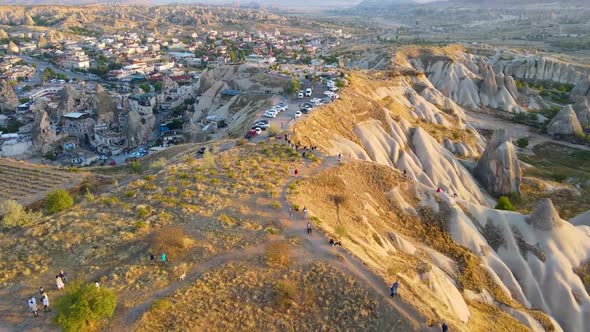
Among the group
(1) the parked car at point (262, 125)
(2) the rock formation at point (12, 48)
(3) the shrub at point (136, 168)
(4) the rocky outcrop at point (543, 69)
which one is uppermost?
(1) the parked car at point (262, 125)

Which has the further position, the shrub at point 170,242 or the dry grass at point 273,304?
the shrub at point 170,242

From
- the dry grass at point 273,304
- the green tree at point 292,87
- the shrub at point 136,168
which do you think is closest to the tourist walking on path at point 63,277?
the dry grass at point 273,304

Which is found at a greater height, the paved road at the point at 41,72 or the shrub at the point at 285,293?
the shrub at the point at 285,293

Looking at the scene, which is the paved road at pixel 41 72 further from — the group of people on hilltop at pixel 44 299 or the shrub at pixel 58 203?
the group of people on hilltop at pixel 44 299

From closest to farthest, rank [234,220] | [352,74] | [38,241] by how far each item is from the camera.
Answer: [38,241]
[234,220]
[352,74]

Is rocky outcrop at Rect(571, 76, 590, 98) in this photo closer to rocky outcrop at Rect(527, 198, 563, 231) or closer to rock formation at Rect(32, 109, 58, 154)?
rocky outcrop at Rect(527, 198, 563, 231)

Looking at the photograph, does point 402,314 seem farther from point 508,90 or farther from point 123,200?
point 508,90

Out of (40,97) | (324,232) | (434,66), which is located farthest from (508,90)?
(40,97)
